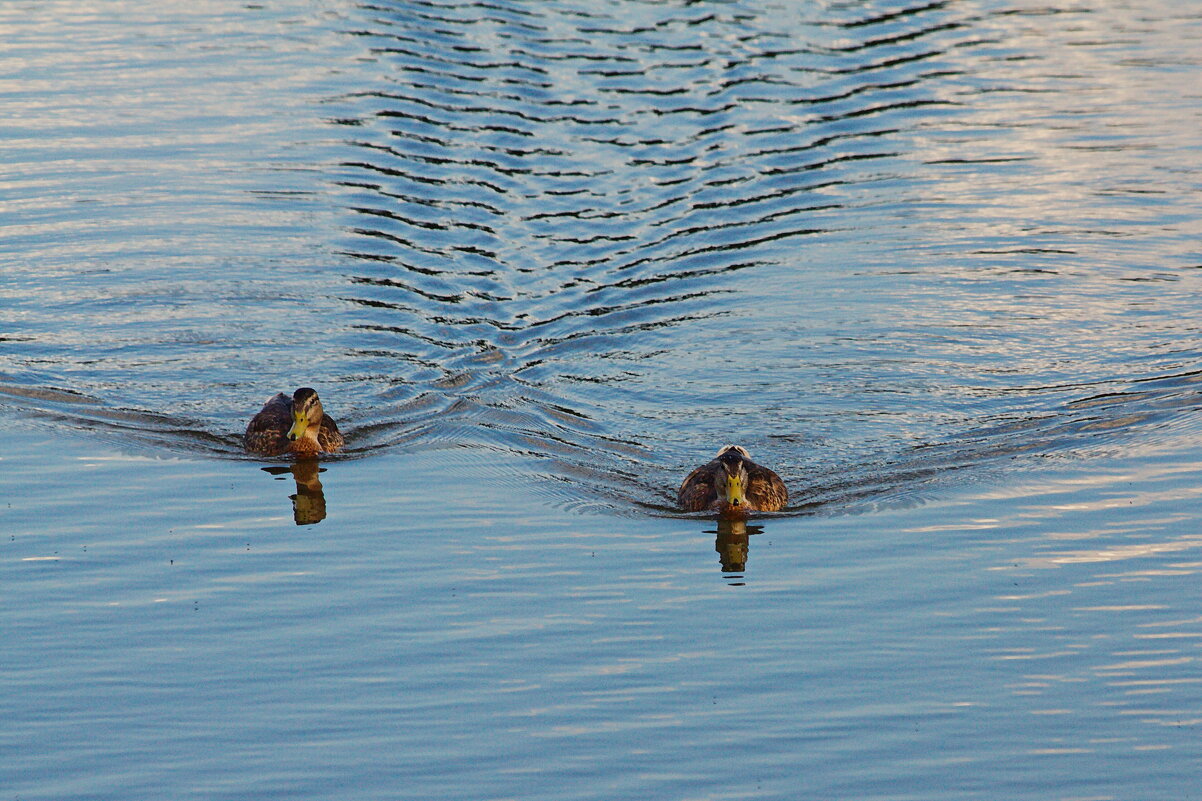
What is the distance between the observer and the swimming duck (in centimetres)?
1491

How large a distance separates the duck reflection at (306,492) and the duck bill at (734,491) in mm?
3179

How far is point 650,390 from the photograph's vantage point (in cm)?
1666

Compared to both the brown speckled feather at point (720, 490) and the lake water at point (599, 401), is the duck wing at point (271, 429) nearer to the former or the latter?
the lake water at point (599, 401)

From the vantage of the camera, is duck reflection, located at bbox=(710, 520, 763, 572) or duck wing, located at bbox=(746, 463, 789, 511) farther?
duck wing, located at bbox=(746, 463, 789, 511)

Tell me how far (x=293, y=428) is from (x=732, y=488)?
3956mm

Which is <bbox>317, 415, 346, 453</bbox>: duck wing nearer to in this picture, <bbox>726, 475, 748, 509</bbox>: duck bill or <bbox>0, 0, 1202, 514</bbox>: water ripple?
<bbox>0, 0, 1202, 514</bbox>: water ripple

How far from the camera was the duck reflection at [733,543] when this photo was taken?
41.4ft

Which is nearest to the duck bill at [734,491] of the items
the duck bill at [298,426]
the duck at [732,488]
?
the duck at [732,488]

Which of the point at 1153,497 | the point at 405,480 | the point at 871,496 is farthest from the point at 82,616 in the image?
the point at 1153,497

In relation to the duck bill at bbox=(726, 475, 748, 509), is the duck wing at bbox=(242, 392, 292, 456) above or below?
below

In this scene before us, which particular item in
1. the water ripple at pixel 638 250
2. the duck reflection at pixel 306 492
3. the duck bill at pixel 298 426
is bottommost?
the water ripple at pixel 638 250

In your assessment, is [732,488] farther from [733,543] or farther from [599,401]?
[599,401]

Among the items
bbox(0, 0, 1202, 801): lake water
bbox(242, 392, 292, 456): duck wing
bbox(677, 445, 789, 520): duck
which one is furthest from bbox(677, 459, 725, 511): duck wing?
bbox(242, 392, 292, 456): duck wing

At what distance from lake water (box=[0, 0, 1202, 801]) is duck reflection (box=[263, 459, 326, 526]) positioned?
0.20 ft
